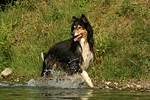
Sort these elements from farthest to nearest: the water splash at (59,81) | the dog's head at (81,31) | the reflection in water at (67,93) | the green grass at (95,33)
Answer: the green grass at (95,33) < the dog's head at (81,31) < the water splash at (59,81) < the reflection in water at (67,93)

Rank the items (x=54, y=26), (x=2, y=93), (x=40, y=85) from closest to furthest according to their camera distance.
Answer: (x=2, y=93), (x=40, y=85), (x=54, y=26)

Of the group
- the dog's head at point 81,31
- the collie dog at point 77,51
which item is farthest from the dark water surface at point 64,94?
the dog's head at point 81,31

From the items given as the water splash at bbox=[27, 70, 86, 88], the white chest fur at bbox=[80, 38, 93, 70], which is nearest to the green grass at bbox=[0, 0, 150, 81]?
the white chest fur at bbox=[80, 38, 93, 70]

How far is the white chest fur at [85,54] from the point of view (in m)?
13.7

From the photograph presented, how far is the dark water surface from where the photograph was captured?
432 inches

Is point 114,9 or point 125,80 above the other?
point 114,9

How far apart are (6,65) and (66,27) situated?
222 cm

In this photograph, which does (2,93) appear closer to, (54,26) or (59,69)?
(59,69)

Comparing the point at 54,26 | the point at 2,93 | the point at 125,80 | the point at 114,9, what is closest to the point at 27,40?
the point at 54,26

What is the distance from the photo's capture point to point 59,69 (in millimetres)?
14281

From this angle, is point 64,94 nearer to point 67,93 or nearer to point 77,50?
point 67,93

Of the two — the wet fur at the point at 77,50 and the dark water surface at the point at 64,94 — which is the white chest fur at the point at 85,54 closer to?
the wet fur at the point at 77,50

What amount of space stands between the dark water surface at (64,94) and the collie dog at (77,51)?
113cm

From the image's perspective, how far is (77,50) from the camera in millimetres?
13836
